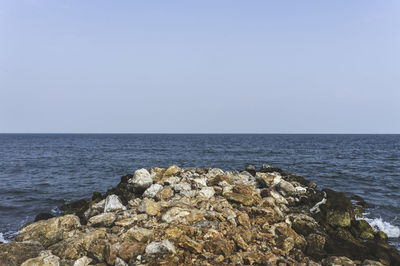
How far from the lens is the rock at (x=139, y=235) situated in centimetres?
703

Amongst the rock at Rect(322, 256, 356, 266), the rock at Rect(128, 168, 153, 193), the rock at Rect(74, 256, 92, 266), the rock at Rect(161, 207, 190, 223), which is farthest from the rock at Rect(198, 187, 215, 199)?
the rock at Rect(74, 256, 92, 266)

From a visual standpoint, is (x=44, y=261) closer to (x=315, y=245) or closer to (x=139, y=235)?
(x=139, y=235)

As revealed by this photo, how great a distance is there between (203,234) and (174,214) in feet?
4.71

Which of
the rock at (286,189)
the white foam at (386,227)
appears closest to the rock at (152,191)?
the rock at (286,189)

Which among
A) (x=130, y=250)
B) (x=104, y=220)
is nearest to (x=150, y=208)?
(x=104, y=220)

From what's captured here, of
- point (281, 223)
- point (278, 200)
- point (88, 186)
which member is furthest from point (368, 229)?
point (88, 186)

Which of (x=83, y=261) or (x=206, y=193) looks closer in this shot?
(x=83, y=261)

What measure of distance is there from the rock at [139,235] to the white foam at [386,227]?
1103cm

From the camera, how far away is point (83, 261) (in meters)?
6.32

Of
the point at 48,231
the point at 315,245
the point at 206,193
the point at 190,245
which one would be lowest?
the point at 315,245

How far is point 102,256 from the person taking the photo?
6.59 metres

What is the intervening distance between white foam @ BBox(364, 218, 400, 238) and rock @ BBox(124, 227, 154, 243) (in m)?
11.0

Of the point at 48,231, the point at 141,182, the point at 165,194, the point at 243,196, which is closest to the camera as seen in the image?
the point at 48,231

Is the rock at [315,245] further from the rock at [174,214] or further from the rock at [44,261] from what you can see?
the rock at [44,261]
